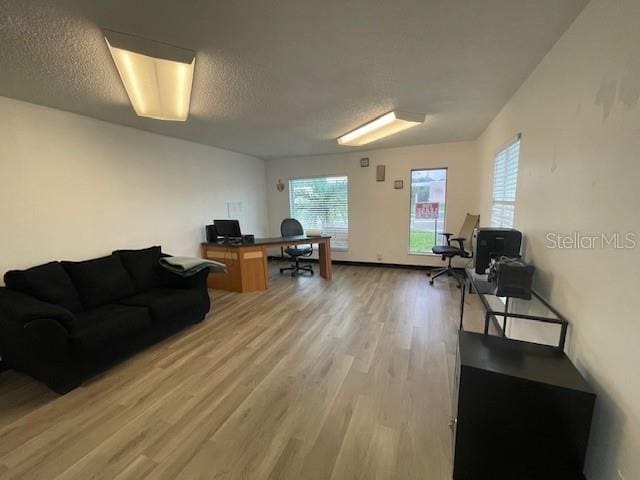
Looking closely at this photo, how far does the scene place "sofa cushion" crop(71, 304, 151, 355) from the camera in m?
2.02

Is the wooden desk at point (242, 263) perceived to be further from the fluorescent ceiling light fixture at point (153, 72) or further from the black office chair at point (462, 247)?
the black office chair at point (462, 247)

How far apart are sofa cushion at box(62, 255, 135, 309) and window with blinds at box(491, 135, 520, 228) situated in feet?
13.2

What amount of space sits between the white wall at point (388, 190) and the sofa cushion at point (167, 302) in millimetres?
3605

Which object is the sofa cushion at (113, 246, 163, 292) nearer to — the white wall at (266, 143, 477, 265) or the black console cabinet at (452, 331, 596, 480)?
the black console cabinet at (452, 331, 596, 480)

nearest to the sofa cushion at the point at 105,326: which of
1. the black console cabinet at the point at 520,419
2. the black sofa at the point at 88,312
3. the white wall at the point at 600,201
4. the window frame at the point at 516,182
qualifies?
the black sofa at the point at 88,312

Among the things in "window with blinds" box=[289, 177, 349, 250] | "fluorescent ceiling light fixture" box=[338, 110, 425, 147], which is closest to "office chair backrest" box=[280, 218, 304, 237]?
"window with blinds" box=[289, 177, 349, 250]

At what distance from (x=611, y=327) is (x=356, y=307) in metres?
2.57

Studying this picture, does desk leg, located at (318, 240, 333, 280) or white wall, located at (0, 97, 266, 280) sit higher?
white wall, located at (0, 97, 266, 280)

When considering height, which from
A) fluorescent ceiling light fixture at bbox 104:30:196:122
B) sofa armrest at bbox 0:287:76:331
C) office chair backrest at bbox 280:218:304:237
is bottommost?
sofa armrest at bbox 0:287:76:331

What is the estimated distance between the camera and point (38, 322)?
1.85m

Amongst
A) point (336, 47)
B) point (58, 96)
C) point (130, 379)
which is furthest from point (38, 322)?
point (336, 47)

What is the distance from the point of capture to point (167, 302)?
2.66 meters

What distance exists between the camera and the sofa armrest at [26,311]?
1831 mm

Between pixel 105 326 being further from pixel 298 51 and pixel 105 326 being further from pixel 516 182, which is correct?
pixel 516 182
